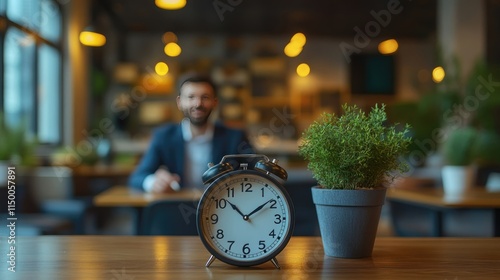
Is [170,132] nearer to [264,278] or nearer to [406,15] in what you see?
[264,278]

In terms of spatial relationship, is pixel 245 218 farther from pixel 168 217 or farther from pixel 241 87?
pixel 241 87

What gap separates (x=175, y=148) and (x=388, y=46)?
1045 centimetres

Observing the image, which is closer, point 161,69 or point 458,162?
point 458,162

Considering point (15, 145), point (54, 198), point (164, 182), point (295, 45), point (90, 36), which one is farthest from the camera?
point (295, 45)

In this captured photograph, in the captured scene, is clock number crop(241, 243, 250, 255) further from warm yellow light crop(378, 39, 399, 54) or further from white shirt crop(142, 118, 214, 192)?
warm yellow light crop(378, 39, 399, 54)

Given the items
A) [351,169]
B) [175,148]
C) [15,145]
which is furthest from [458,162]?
[15,145]

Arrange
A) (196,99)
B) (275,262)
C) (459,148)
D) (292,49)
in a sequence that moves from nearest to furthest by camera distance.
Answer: (275,262) → (196,99) → (459,148) → (292,49)

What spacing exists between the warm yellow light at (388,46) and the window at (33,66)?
6.96 metres

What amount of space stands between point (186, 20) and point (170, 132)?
27.7 ft

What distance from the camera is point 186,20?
11531mm

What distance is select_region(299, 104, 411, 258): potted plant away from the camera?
4.17 ft

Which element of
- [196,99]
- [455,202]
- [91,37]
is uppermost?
[91,37]

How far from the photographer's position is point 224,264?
4.07 ft

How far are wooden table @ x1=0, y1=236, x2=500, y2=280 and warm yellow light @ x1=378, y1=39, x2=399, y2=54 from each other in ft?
38.9
